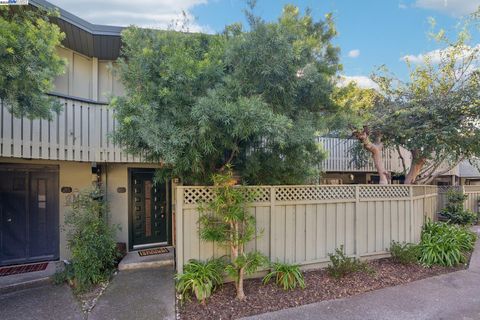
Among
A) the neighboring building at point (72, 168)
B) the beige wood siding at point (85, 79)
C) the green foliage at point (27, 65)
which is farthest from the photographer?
Answer: the beige wood siding at point (85, 79)

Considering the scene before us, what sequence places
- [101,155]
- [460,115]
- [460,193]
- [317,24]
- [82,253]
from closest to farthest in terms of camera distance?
[82,253] < [317,24] < [101,155] < [460,115] < [460,193]

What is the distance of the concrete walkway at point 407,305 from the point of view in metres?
4.12

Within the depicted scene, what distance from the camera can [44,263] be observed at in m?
6.80

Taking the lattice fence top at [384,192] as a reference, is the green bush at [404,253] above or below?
below

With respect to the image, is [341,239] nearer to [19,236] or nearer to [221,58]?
[221,58]

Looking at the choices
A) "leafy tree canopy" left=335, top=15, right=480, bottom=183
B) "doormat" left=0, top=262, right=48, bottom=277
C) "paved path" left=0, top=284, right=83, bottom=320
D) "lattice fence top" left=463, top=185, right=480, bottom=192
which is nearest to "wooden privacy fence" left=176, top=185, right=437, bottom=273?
"leafy tree canopy" left=335, top=15, right=480, bottom=183

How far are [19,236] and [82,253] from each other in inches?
111

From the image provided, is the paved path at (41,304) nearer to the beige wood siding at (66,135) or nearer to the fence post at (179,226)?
the fence post at (179,226)

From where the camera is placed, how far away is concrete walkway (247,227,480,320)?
4121 mm

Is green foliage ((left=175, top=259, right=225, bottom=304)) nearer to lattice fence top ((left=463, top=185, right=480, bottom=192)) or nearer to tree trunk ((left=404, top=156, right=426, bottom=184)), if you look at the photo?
tree trunk ((left=404, top=156, right=426, bottom=184))

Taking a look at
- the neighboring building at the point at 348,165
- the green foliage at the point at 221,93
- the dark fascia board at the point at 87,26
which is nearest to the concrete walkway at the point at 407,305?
the green foliage at the point at 221,93

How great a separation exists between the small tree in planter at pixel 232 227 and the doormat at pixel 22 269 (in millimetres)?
4306

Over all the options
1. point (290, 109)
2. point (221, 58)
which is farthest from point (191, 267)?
point (221, 58)

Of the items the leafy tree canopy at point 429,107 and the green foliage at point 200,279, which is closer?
the green foliage at point 200,279
